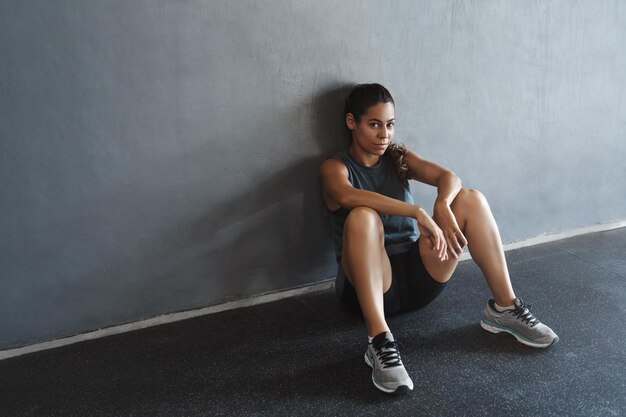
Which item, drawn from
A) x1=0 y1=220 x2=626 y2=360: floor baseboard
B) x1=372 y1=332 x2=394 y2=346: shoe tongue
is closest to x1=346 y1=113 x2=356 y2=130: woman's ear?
x1=0 y1=220 x2=626 y2=360: floor baseboard

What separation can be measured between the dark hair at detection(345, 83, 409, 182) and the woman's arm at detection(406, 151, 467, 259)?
0.11 ft

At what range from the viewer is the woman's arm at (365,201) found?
5.53 feet

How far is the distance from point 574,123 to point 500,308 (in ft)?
3.97

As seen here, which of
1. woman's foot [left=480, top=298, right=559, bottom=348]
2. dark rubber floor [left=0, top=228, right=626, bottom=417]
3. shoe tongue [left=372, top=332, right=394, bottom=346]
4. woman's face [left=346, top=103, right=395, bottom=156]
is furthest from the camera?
woman's face [left=346, top=103, right=395, bottom=156]

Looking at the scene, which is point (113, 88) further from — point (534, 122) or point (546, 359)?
point (534, 122)

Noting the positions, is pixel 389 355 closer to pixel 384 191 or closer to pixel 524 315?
pixel 524 315

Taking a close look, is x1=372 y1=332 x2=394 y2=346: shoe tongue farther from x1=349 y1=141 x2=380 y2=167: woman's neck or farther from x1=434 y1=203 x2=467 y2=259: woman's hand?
x1=349 y1=141 x2=380 y2=167: woman's neck

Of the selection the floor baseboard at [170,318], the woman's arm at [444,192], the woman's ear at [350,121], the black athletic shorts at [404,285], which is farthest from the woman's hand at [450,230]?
the floor baseboard at [170,318]

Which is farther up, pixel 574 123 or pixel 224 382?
pixel 574 123

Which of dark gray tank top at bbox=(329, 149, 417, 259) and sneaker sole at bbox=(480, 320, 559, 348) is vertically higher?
dark gray tank top at bbox=(329, 149, 417, 259)

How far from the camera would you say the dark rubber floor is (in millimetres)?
1479

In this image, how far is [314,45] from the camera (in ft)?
6.49

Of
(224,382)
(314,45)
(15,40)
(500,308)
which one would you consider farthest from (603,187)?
(15,40)

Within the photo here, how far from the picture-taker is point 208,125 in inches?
74.2
